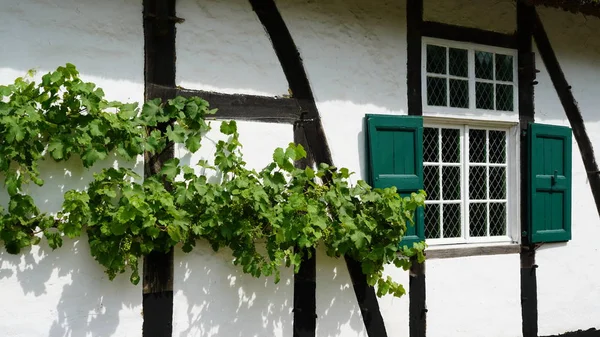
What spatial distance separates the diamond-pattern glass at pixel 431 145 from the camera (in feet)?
14.7

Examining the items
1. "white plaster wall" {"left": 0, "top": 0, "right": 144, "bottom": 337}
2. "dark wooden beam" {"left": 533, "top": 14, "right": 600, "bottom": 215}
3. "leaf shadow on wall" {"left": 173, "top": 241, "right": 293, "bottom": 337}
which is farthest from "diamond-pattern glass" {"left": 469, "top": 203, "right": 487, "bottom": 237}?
"white plaster wall" {"left": 0, "top": 0, "right": 144, "bottom": 337}

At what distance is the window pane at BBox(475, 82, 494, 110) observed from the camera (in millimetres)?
4684

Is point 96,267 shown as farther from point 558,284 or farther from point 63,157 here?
point 558,284

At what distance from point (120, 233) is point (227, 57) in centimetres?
119

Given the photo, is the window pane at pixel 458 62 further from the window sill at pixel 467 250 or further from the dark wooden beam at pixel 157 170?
the dark wooden beam at pixel 157 170

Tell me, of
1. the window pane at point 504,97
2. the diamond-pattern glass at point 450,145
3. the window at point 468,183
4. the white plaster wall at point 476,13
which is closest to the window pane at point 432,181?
the window at point 468,183

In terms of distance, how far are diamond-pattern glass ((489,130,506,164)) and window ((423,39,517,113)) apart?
7.2 inches

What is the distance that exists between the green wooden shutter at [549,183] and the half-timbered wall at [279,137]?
0.49 feet

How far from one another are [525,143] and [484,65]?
24.5 inches

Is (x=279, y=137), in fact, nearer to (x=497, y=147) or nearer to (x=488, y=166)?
(x=488, y=166)

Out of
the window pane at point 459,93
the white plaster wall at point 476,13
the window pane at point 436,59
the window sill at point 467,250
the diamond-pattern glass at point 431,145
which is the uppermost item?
the white plaster wall at point 476,13

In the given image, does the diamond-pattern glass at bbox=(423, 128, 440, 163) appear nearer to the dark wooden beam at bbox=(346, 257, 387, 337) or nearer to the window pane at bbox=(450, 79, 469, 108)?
the window pane at bbox=(450, 79, 469, 108)

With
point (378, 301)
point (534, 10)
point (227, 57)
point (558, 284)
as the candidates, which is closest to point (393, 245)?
point (378, 301)

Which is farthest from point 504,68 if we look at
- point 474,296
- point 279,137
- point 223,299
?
point 223,299
